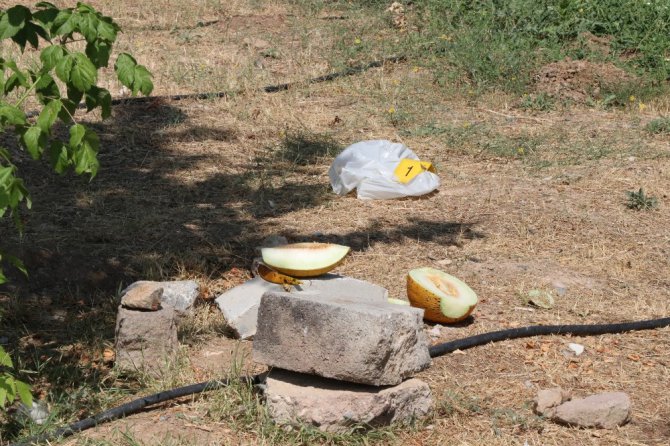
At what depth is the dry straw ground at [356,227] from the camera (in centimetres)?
401

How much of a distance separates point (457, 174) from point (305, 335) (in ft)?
12.0

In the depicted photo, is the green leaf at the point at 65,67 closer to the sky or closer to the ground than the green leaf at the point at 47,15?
closer to the ground

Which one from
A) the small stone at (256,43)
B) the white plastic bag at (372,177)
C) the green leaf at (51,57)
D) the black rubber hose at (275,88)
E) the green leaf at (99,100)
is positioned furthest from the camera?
the small stone at (256,43)

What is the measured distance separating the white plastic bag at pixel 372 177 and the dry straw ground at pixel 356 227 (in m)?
0.11

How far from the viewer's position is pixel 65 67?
3158 mm

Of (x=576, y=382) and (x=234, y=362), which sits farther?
(x=576, y=382)

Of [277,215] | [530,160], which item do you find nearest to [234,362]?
[277,215]

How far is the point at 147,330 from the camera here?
13.5ft

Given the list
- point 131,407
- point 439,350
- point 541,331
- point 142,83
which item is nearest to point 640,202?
point 541,331

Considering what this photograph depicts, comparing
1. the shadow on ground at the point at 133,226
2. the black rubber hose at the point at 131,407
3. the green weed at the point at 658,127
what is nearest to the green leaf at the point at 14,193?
the black rubber hose at the point at 131,407

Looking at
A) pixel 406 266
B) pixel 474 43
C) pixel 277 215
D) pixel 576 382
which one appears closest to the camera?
pixel 576 382

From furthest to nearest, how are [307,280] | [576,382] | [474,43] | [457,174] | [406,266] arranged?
[474,43]
[457,174]
[406,266]
[307,280]
[576,382]

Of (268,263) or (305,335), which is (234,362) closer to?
(305,335)

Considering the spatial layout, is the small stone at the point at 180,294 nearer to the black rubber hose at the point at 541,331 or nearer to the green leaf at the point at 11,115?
the black rubber hose at the point at 541,331
